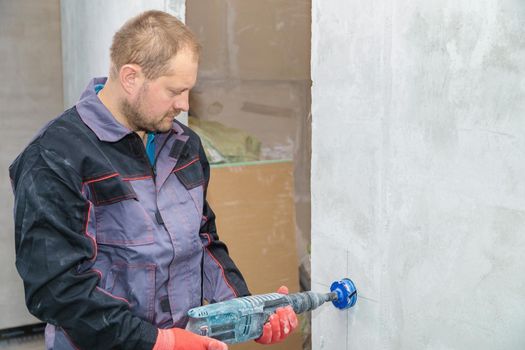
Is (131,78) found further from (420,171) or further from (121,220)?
(420,171)

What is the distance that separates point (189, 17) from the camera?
3.38 meters

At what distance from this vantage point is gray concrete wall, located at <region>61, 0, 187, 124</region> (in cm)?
242

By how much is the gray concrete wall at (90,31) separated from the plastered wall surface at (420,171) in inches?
39.9

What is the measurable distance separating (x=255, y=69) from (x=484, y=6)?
8.13ft

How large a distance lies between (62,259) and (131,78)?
0.47m

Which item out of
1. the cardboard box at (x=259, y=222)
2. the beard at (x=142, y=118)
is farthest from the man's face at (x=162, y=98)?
the cardboard box at (x=259, y=222)

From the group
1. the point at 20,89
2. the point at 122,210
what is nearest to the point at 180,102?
the point at 122,210

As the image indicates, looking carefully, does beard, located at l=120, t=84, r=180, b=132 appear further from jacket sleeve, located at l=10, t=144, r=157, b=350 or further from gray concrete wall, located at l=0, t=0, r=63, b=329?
gray concrete wall, located at l=0, t=0, r=63, b=329

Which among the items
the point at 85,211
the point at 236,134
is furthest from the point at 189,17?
the point at 85,211

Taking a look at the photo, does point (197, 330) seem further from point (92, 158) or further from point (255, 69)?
point (255, 69)

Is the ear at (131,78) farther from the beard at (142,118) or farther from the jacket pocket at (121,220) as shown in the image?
the jacket pocket at (121,220)

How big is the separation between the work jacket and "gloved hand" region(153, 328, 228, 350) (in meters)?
0.02

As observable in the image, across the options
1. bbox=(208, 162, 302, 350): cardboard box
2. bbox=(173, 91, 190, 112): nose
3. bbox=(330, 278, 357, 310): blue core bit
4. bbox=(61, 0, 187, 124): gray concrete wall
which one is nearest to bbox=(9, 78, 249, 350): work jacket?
bbox=(173, 91, 190, 112): nose

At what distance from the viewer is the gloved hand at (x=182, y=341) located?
1357 millimetres
